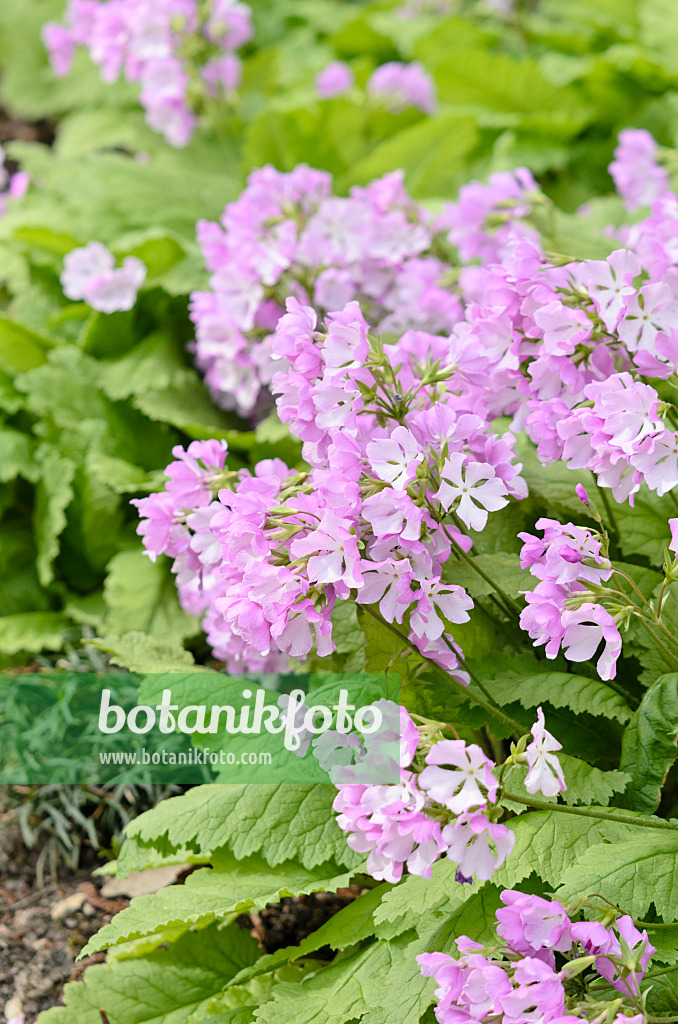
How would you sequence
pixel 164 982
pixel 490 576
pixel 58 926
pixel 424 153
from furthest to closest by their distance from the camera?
pixel 424 153, pixel 58 926, pixel 164 982, pixel 490 576

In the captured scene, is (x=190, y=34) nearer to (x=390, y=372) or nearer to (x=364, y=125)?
(x=364, y=125)

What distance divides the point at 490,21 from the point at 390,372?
3.87 meters

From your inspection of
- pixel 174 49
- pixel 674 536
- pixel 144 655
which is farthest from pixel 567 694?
pixel 174 49

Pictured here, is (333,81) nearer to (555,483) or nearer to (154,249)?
(154,249)

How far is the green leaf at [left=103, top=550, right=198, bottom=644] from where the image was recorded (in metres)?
2.56

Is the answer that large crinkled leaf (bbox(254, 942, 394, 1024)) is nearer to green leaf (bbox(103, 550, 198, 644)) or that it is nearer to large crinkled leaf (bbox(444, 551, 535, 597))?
large crinkled leaf (bbox(444, 551, 535, 597))

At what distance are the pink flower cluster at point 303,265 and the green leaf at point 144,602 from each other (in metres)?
0.54

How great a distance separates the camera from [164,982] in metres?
1.82

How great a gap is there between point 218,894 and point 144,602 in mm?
1012

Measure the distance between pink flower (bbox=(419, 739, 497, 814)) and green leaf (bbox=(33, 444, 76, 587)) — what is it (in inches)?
69.8

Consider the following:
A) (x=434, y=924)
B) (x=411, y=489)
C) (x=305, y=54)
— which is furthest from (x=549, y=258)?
(x=305, y=54)

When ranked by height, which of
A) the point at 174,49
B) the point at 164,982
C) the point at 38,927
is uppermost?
the point at 174,49

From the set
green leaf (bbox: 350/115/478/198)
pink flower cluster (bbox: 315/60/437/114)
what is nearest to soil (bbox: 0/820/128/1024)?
green leaf (bbox: 350/115/478/198)

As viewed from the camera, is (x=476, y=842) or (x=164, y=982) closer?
(x=476, y=842)
